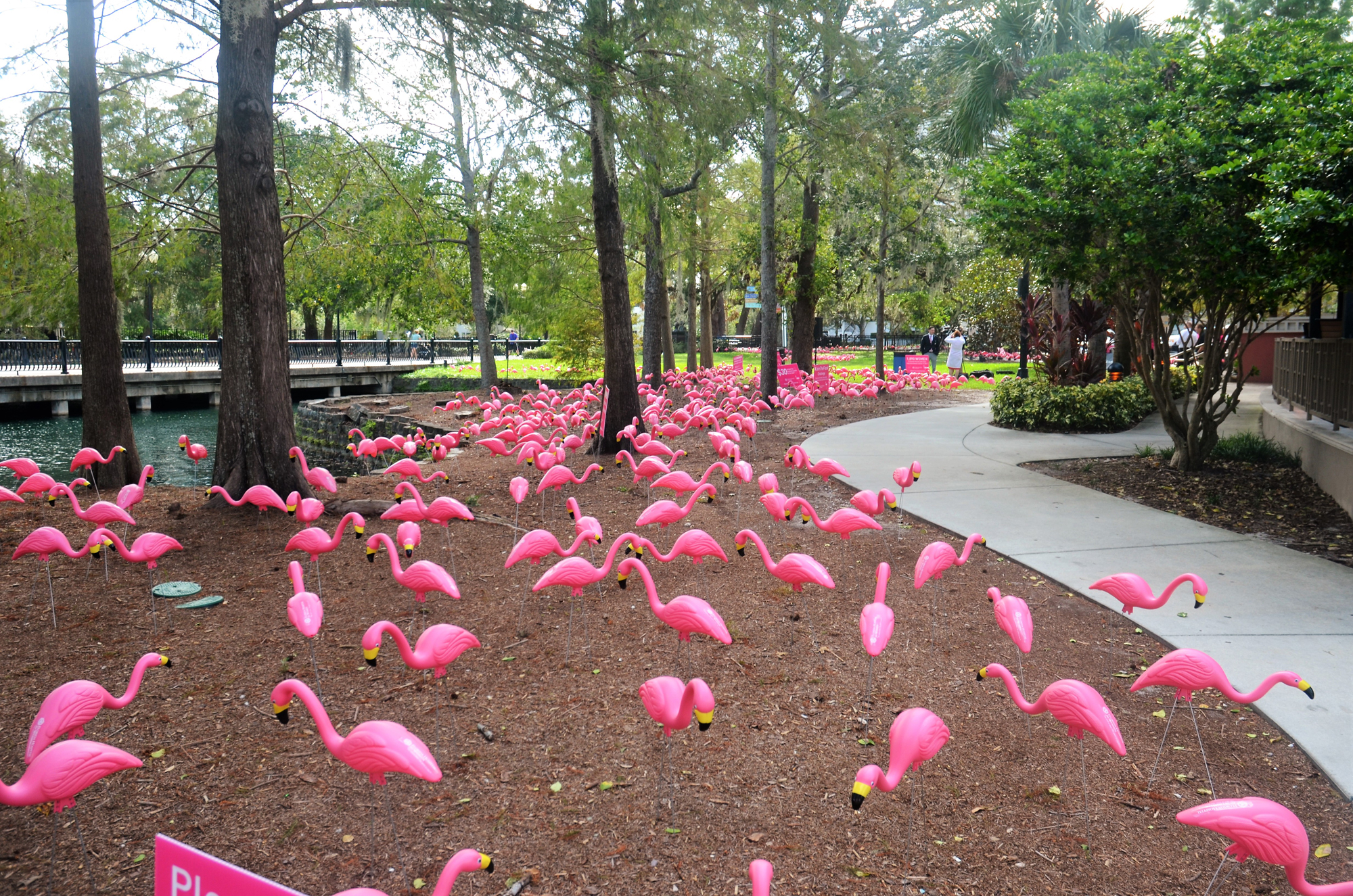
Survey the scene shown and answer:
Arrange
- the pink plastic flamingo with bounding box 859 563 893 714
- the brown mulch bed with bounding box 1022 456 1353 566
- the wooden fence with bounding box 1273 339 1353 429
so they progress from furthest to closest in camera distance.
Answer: the wooden fence with bounding box 1273 339 1353 429
the brown mulch bed with bounding box 1022 456 1353 566
the pink plastic flamingo with bounding box 859 563 893 714

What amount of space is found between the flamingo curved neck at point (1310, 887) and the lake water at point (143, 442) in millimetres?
14405

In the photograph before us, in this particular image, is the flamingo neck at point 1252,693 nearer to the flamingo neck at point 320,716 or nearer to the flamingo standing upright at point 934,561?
the flamingo standing upright at point 934,561

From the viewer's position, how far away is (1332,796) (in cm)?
325

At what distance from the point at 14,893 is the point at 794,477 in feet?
25.5

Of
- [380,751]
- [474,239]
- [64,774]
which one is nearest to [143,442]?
[474,239]

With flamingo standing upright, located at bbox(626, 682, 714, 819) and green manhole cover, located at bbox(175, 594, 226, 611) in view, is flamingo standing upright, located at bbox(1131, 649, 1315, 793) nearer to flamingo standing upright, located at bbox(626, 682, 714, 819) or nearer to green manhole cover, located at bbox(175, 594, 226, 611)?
flamingo standing upright, located at bbox(626, 682, 714, 819)

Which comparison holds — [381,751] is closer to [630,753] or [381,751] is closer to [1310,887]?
[630,753]

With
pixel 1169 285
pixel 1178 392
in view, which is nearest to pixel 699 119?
pixel 1169 285

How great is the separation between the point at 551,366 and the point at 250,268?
80.9ft

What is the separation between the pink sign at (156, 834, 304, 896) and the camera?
1.72 meters

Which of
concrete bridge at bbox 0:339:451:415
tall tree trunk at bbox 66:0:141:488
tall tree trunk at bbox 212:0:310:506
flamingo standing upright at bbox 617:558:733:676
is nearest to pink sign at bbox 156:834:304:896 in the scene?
flamingo standing upright at bbox 617:558:733:676

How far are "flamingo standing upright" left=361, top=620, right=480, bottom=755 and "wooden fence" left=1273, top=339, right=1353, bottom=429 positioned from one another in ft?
29.2

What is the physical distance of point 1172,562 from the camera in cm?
611

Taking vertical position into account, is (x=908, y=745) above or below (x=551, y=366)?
below
